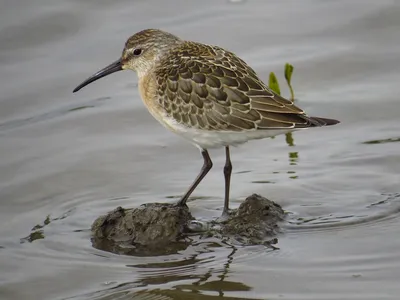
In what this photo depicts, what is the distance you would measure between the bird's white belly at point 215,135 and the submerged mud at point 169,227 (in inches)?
22.8

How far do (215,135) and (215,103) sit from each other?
0.29m

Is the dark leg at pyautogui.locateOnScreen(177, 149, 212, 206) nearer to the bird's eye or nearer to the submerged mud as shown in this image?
the submerged mud

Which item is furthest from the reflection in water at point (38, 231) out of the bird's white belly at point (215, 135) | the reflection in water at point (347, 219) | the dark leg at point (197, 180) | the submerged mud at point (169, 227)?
the reflection in water at point (347, 219)

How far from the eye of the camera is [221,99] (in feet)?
26.7

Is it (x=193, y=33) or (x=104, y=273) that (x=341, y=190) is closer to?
(x=104, y=273)

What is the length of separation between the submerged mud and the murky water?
14cm

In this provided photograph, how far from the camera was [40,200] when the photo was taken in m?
8.95

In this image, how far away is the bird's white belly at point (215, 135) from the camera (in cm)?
809

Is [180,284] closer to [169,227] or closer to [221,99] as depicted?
[169,227]

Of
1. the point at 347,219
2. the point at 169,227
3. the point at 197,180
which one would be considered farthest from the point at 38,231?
the point at 347,219

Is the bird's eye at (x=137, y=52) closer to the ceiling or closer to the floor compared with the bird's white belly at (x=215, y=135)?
closer to the ceiling

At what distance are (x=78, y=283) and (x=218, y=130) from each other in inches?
75.1

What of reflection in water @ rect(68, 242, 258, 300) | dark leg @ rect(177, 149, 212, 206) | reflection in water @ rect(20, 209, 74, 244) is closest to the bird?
dark leg @ rect(177, 149, 212, 206)

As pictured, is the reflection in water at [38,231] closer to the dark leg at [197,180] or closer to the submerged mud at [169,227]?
the submerged mud at [169,227]
